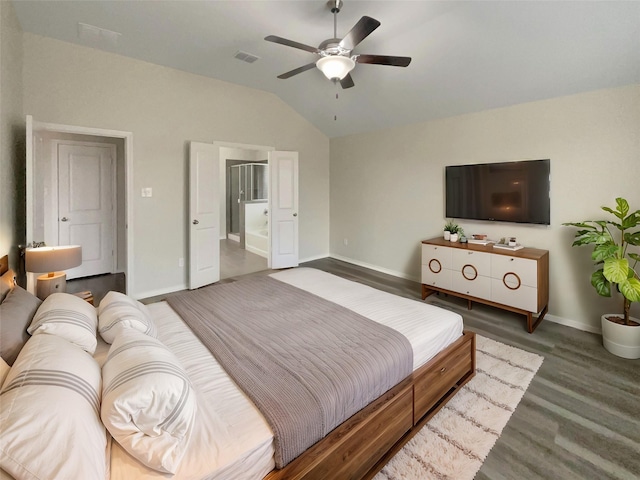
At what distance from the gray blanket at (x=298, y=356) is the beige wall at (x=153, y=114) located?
6.80 feet

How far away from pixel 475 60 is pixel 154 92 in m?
3.73

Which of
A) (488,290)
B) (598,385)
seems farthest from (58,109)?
(598,385)

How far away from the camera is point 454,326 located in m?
2.11

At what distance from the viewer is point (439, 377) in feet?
6.32

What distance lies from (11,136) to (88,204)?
2.15 meters

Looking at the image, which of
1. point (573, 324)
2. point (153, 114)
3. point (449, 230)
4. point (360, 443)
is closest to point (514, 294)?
point (573, 324)

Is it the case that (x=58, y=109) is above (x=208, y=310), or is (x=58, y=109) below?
above

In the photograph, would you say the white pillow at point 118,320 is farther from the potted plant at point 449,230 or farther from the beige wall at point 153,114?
the potted plant at point 449,230

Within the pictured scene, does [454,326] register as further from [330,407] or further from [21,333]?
[21,333]

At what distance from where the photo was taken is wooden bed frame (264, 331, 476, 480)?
4.08 ft

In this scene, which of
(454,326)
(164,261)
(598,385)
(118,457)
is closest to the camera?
(118,457)

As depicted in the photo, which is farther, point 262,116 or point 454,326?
point 262,116

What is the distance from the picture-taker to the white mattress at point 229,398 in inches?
40.7

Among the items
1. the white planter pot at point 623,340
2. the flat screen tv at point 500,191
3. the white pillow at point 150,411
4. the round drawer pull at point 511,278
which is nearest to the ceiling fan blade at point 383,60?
the flat screen tv at point 500,191
